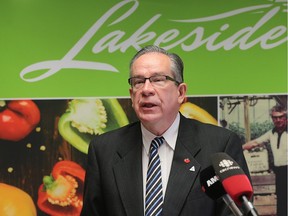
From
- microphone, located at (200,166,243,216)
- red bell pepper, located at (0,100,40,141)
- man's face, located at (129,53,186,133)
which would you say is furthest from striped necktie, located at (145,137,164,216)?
red bell pepper, located at (0,100,40,141)

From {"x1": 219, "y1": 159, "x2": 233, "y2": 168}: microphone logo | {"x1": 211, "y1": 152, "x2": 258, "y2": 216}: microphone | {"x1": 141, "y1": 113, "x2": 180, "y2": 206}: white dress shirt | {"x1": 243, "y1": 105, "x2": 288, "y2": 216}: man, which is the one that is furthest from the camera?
Answer: {"x1": 243, "y1": 105, "x2": 288, "y2": 216}: man

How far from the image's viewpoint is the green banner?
8.10ft

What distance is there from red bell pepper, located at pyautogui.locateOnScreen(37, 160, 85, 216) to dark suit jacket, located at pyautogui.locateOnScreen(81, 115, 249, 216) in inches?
25.0

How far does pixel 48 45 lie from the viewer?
249cm

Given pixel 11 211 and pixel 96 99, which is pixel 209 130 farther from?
pixel 11 211

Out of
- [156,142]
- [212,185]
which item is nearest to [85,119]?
[156,142]

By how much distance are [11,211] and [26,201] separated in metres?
0.10

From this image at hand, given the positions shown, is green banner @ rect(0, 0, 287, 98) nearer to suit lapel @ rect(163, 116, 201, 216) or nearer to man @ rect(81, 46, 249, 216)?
man @ rect(81, 46, 249, 216)

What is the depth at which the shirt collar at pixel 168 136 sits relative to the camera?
1.84 metres

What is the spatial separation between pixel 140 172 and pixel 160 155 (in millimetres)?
114

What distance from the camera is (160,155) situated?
71.9 inches

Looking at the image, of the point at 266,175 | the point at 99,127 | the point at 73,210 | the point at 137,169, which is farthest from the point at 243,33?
the point at 73,210

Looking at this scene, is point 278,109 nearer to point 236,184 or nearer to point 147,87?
point 147,87

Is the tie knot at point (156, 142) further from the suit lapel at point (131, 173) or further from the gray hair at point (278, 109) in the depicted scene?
the gray hair at point (278, 109)
